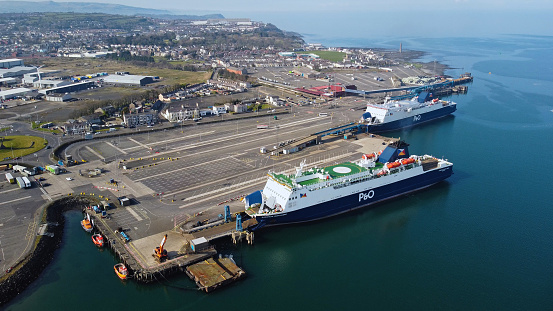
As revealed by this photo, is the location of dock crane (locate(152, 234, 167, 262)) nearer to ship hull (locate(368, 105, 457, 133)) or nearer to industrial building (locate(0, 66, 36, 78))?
ship hull (locate(368, 105, 457, 133))

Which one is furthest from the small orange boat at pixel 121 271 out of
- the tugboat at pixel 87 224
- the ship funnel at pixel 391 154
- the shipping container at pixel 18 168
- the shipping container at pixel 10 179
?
the ship funnel at pixel 391 154

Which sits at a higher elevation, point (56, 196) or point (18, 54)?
point (18, 54)

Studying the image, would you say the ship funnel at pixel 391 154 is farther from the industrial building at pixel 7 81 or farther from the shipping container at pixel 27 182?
the industrial building at pixel 7 81

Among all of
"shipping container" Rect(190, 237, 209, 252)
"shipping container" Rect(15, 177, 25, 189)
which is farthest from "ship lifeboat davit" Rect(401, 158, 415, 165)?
"shipping container" Rect(15, 177, 25, 189)

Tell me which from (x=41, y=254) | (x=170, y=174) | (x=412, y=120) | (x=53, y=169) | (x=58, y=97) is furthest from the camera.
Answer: (x=58, y=97)

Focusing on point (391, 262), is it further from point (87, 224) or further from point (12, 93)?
point (12, 93)

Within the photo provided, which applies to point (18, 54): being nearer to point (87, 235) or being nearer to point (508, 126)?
point (87, 235)

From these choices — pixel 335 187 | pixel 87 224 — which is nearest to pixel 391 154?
pixel 335 187

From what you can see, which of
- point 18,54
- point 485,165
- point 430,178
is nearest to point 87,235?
point 430,178
